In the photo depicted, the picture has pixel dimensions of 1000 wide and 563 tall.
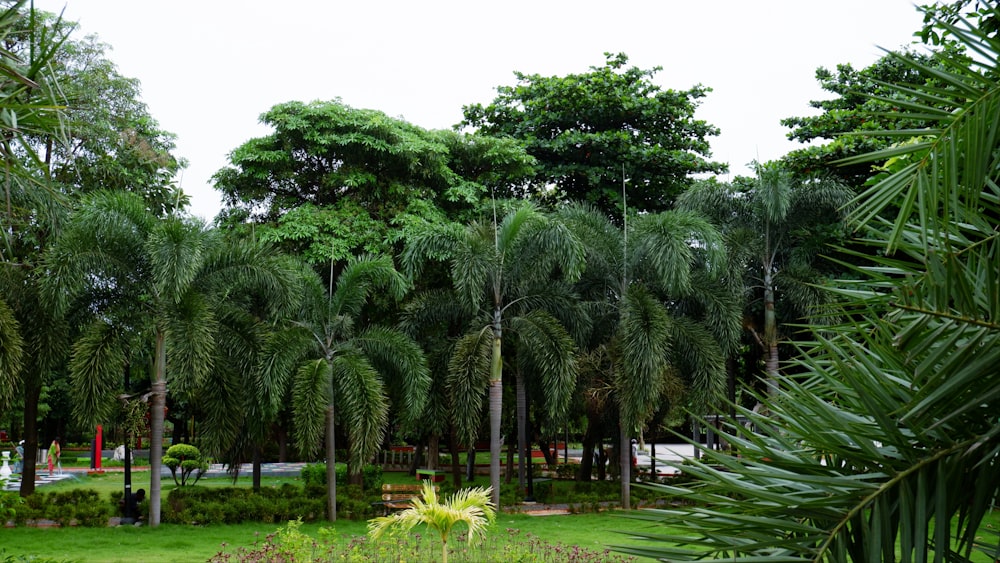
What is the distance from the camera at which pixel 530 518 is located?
52.5 ft

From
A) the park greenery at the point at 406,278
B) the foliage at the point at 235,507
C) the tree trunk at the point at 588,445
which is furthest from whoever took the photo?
the tree trunk at the point at 588,445

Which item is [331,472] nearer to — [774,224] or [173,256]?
[173,256]

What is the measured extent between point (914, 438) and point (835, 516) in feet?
0.67

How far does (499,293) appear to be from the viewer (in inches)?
637

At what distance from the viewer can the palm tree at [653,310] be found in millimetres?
16031

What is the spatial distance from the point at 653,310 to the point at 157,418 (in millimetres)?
8773

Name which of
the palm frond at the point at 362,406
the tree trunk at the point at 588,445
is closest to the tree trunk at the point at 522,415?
the tree trunk at the point at 588,445

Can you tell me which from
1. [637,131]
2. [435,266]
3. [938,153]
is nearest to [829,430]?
[938,153]

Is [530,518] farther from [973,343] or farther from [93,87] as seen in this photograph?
[973,343]

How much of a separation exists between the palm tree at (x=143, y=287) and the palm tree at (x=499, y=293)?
310cm

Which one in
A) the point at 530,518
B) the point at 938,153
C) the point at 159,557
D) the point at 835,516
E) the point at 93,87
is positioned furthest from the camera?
the point at 93,87

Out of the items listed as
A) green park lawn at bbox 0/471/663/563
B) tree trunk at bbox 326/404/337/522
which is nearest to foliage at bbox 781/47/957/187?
green park lawn at bbox 0/471/663/563

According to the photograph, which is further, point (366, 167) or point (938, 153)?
point (366, 167)

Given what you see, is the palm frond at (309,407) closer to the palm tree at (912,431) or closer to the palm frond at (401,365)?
the palm frond at (401,365)
